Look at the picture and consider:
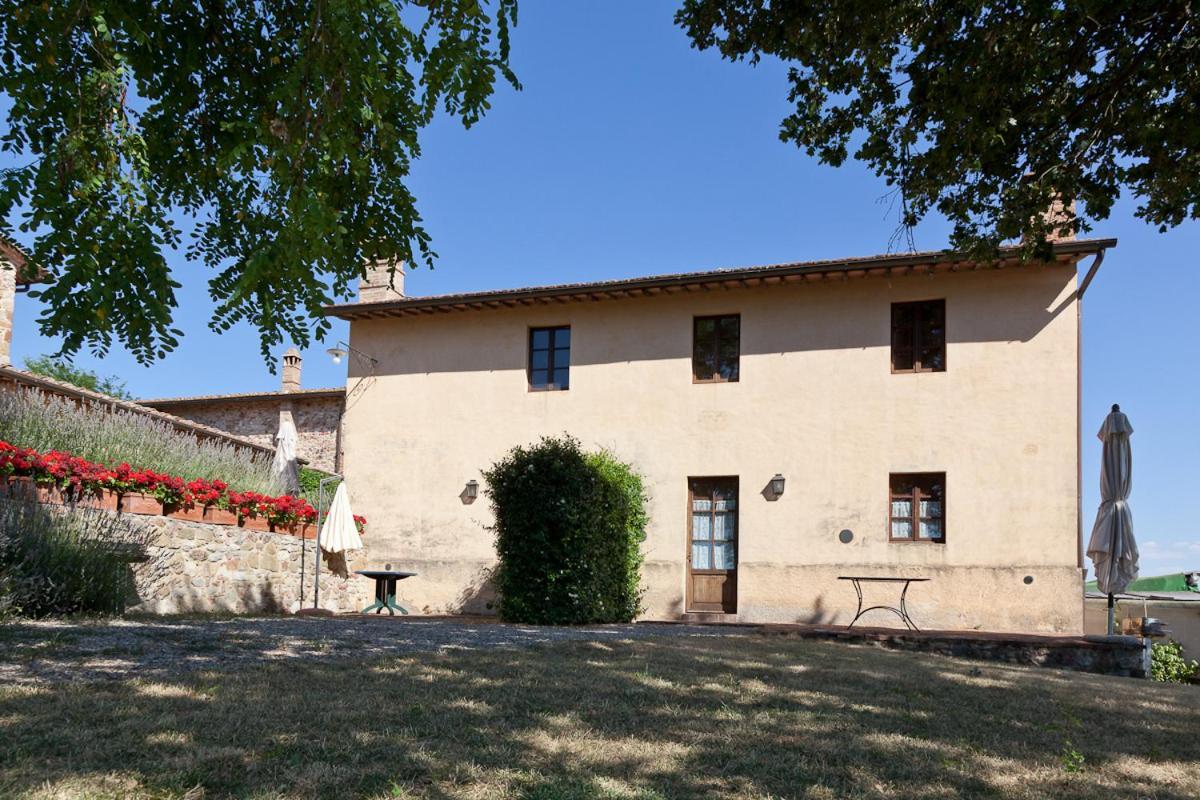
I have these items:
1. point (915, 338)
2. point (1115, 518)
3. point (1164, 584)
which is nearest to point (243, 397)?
point (915, 338)

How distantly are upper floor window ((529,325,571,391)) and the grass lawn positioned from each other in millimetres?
8758

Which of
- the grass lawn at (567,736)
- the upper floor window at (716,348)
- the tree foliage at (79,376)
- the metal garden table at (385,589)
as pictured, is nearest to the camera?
the grass lawn at (567,736)

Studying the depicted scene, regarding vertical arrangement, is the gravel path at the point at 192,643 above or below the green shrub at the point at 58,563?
below

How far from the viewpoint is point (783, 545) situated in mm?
12820

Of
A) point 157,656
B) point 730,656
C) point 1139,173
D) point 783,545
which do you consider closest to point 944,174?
point 1139,173

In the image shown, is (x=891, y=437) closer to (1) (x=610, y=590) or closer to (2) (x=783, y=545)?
(2) (x=783, y=545)

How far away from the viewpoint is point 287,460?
566 inches

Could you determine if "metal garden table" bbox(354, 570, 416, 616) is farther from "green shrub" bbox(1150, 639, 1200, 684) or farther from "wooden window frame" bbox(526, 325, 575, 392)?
"green shrub" bbox(1150, 639, 1200, 684)

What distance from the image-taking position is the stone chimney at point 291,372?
19453mm

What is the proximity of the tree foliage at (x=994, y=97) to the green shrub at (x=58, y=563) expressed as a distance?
624 centimetres

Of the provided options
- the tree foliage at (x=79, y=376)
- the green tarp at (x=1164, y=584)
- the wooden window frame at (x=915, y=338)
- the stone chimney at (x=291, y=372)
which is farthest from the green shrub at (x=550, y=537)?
the tree foliage at (x=79, y=376)

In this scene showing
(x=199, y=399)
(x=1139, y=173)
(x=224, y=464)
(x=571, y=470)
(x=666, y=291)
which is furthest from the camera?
(x=199, y=399)

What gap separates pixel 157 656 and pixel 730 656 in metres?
3.87

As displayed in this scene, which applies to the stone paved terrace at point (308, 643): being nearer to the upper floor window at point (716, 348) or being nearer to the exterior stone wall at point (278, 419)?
the upper floor window at point (716, 348)
